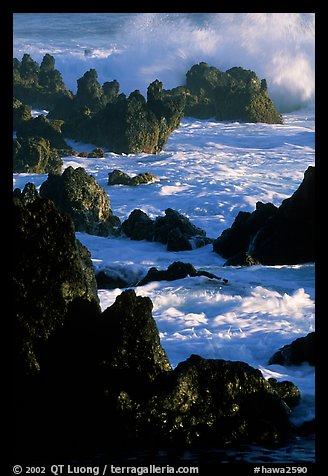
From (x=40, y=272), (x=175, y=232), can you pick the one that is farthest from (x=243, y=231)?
(x=40, y=272)

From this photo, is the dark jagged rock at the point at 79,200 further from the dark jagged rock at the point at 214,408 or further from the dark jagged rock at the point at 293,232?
the dark jagged rock at the point at 214,408

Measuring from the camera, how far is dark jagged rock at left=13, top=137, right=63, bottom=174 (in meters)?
33.7

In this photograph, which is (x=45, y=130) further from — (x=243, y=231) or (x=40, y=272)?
(x=40, y=272)

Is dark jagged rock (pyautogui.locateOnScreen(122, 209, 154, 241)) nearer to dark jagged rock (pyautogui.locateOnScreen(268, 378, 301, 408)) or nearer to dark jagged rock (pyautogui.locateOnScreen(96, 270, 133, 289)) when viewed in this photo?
dark jagged rock (pyautogui.locateOnScreen(96, 270, 133, 289))

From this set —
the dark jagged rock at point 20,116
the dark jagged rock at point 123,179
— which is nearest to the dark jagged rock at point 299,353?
the dark jagged rock at point 123,179

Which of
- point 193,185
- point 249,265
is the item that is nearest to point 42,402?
point 249,265

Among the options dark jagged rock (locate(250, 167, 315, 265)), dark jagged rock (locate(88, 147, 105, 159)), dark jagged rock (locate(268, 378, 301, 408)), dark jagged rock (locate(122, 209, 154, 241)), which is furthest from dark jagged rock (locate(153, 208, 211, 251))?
dark jagged rock (locate(88, 147, 105, 159))

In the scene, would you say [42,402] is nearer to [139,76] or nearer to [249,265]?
[249,265]

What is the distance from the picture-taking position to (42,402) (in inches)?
268

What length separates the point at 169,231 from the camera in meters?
19.2

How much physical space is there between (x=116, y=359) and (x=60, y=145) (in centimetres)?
3299

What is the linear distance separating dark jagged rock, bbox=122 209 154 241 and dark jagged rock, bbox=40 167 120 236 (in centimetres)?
129

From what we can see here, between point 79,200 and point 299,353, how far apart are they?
48.1ft

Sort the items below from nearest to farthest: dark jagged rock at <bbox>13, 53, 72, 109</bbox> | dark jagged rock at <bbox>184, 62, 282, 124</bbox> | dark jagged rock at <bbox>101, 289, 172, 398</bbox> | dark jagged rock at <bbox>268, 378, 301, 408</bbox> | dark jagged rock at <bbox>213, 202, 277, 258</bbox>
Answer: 1. dark jagged rock at <bbox>101, 289, 172, 398</bbox>
2. dark jagged rock at <bbox>268, 378, 301, 408</bbox>
3. dark jagged rock at <bbox>213, 202, 277, 258</bbox>
4. dark jagged rock at <bbox>184, 62, 282, 124</bbox>
5. dark jagged rock at <bbox>13, 53, 72, 109</bbox>
